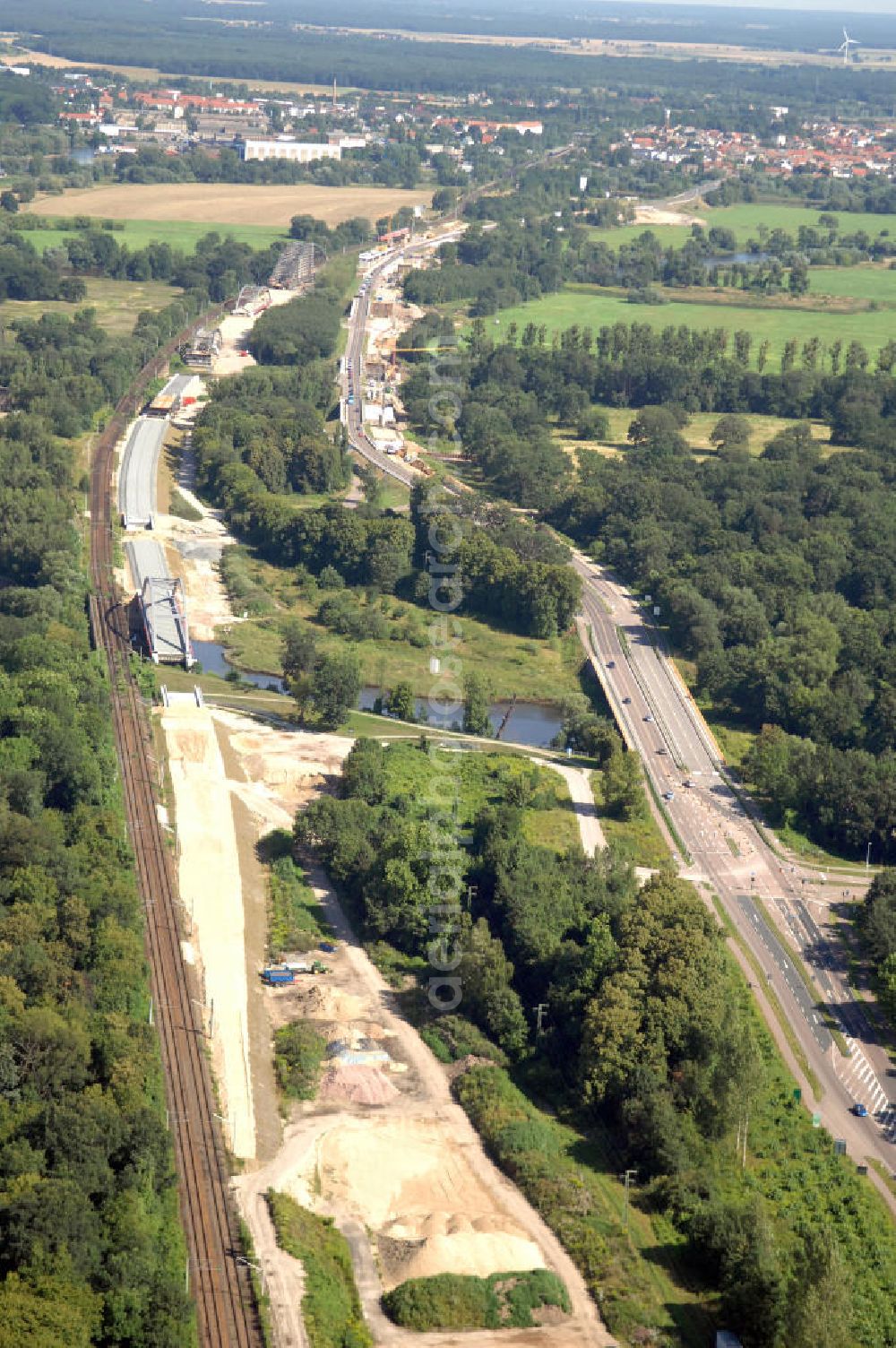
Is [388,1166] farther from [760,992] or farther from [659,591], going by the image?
[659,591]

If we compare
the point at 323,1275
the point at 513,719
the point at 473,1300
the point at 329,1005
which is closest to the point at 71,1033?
the point at 329,1005

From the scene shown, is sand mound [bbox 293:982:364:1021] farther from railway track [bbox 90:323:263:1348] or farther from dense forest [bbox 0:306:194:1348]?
dense forest [bbox 0:306:194:1348]

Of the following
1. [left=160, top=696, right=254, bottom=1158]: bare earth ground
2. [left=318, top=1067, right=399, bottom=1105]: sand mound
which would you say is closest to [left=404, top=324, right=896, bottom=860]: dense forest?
[left=160, top=696, right=254, bottom=1158]: bare earth ground

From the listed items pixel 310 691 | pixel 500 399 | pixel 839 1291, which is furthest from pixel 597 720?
pixel 500 399

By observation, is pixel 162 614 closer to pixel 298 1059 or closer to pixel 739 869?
pixel 739 869

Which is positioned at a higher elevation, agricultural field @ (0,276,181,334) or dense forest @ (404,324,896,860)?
agricultural field @ (0,276,181,334)

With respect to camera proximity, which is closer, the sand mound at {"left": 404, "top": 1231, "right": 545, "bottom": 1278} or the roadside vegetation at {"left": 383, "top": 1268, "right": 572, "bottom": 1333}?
the roadside vegetation at {"left": 383, "top": 1268, "right": 572, "bottom": 1333}
